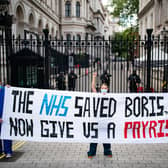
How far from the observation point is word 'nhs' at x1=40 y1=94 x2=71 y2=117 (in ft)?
19.0

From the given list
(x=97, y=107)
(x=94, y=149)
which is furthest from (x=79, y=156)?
(x=97, y=107)

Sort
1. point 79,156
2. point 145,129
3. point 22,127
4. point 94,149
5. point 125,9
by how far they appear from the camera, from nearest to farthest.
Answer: point 145,129 → point 22,127 → point 94,149 → point 79,156 → point 125,9

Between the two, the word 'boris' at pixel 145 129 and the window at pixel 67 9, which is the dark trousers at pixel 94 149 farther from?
the window at pixel 67 9

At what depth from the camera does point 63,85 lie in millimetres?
15172

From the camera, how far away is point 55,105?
581cm

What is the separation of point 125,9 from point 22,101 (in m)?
49.8

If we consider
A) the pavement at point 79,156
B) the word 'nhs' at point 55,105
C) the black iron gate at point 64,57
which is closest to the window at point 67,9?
the black iron gate at point 64,57

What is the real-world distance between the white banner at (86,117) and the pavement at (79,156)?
1.57 feet

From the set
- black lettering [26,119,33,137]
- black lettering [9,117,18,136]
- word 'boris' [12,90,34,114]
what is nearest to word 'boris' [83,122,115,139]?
black lettering [26,119,33,137]

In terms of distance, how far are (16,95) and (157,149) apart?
383 centimetres

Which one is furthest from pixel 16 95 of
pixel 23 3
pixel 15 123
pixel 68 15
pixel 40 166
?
pixel 68 15

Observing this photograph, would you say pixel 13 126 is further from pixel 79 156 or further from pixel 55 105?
pixel 79 156

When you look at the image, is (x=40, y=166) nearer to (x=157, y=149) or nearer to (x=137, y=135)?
(x=137, y=135)

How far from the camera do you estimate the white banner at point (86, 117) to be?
5754mm
